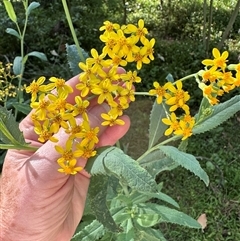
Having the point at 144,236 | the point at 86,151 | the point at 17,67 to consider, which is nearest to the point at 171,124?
the point at 86,151

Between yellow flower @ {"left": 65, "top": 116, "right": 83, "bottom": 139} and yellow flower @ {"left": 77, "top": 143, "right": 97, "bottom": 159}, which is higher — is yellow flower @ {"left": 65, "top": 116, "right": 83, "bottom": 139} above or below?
above

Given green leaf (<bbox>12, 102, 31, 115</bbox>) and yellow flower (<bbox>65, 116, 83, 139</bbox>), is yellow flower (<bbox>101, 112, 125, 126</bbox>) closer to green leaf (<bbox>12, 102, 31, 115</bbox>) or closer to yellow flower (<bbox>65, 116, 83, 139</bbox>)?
yellow flower (<bbox>65, 116, 83, 139</bbox>)

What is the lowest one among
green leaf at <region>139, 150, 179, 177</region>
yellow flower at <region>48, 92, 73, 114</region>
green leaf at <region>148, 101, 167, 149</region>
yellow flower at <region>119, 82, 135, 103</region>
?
green leaf at <region>139, 150, 179, 177</region>

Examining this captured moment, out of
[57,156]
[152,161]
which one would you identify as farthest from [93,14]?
[57,156]

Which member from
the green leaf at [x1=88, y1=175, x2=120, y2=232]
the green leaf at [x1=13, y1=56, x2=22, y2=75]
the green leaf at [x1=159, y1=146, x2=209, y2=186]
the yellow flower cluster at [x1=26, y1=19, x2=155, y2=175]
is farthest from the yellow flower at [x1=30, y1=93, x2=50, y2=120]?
the green leaf at [x1=13, y1=56, x2=22, y2=75]

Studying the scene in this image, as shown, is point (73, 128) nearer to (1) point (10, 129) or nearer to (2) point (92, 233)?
(1) point (10, 129)

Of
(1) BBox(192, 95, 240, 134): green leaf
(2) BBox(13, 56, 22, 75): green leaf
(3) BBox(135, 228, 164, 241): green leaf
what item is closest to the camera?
(1) BBox(192, 95, 240, 134): green leaf

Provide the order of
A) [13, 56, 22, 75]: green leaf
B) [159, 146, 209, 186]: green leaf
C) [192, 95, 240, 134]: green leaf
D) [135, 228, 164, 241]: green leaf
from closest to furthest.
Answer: [159, 146, 209, 186]: green leaf, [192, 95, 240, 134]: green leaf, [135, 228, 164, 241]: green leaf, [13, 56, 22, 75]: green leaf
